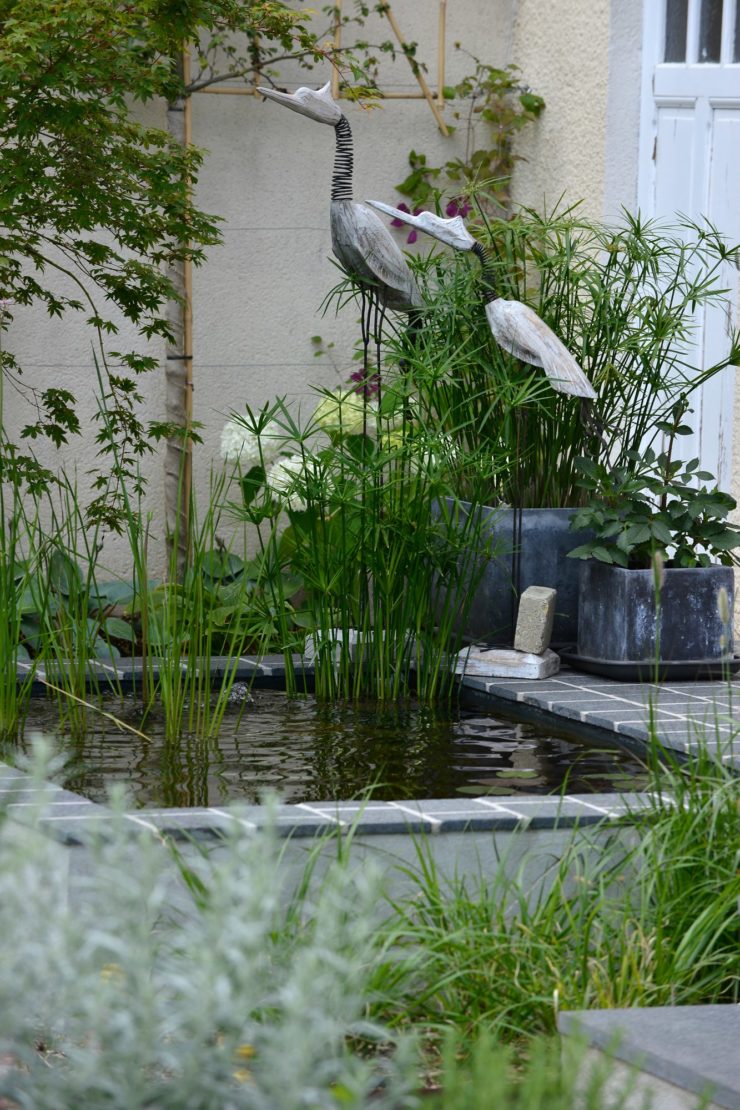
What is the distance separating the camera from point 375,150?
20.2 feet

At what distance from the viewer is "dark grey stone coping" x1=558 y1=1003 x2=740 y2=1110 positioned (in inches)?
68.5

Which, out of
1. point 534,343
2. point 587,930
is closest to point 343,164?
point 534,343

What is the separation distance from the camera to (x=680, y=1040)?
184cm

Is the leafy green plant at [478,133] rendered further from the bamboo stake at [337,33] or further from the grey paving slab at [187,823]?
the grey paving slab at [187,823]

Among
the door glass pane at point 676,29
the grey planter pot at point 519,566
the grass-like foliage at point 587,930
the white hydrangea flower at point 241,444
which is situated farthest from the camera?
the white hydrangea flower at point 241,444

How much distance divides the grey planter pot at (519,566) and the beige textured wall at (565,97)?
1.63m

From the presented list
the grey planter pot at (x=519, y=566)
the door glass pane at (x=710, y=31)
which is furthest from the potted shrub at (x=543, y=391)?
the door glass pane at (x=710, y=31)

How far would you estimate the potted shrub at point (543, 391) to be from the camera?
401 centimetres

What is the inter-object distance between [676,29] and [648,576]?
7.89ft

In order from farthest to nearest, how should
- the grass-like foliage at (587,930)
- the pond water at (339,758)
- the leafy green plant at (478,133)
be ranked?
the leafy green plant at (478,133) < the pond water at (339,758) < the grass-like foliage at (587,930)

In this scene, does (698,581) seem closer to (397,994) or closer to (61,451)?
→ (397,994)

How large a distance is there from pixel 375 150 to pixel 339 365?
884 millimetres

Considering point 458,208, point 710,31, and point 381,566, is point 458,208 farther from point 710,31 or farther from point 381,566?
point 381,566

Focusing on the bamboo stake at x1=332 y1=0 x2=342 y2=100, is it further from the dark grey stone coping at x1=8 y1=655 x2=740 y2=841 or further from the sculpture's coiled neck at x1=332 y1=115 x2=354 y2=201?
the dark grey stone coping at x1=8 y1=655 x2=740 y2=841
